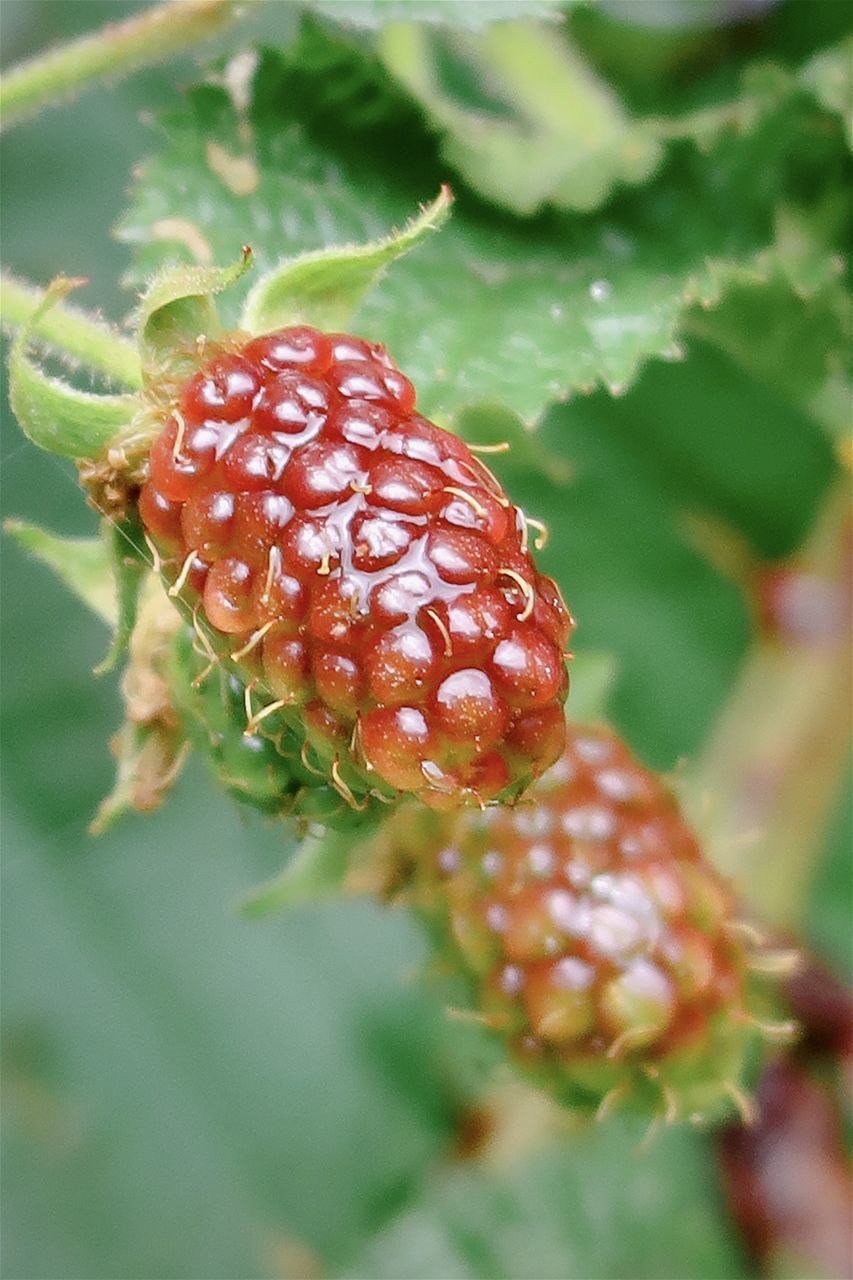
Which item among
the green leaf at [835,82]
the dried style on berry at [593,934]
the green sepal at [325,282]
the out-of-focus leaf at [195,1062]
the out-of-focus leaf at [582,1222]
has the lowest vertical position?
the out-of-focus leaf at [582,1222]

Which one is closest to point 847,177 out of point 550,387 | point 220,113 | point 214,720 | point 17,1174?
point 550,387

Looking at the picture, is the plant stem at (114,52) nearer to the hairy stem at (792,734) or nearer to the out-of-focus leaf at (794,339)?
the out-of-focus leaf at (794,339)

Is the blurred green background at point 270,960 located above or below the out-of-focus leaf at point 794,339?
below

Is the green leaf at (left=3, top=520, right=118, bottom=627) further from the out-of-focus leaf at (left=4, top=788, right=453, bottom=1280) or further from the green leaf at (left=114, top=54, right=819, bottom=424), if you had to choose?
the out-of-focus leaf at (left=4, top=788, right=453, bottom=1280)

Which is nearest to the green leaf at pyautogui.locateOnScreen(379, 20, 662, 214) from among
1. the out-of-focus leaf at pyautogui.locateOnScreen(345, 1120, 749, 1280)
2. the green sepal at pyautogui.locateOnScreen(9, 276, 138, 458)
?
the green sepal at pyautogui.locateOnScreen(9, 276, 138, 458)

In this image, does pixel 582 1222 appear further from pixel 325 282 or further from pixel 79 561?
pixel 325 282

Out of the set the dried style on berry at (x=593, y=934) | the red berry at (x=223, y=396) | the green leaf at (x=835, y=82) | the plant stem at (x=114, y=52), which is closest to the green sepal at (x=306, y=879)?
the dried style on berry at (x=593, y=934)

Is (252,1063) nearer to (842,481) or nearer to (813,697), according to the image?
(813,697)
